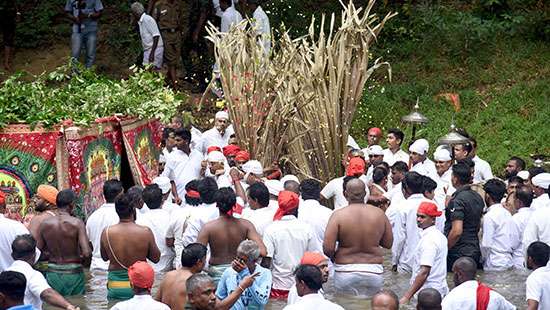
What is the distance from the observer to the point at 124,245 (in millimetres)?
11156

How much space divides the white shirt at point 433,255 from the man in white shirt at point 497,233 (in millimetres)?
2132

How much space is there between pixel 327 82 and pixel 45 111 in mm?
3754

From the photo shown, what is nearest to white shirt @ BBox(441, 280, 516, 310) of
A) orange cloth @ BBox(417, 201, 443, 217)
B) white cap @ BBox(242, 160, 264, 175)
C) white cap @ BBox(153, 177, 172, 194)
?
orange cloth @ BBox(417, 201, 443, 217)

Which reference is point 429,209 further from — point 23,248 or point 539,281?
point 23,248

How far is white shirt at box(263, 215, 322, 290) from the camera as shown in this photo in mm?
11445

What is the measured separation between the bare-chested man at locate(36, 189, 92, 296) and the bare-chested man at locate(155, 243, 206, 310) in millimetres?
2236

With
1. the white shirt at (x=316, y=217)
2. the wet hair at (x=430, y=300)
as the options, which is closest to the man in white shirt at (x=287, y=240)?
the white shirt at (x=316, y=217)

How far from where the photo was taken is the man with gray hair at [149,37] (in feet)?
62.7

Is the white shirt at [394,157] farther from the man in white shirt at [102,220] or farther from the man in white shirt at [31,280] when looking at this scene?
the man in white shirt at [31,280]

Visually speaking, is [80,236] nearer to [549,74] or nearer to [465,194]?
[465,194]

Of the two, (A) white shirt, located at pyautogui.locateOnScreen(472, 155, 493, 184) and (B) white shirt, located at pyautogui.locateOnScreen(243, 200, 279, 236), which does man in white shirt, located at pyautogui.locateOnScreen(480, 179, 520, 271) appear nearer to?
(A) white shirt, located at pyautogui.locateOnScreen(472, 155, 493, 184)

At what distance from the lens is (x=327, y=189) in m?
14.3

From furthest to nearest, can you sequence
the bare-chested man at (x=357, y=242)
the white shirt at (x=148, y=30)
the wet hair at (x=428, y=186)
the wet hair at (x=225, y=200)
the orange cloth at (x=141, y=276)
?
the white shirt at (x=148, y=30)
the wet hair at (x=428, y=186)
the bare-chested man at (x=357, y=242)
the wet hair at (x=225, y=200)
the orange cloth at (x=141, y=276)

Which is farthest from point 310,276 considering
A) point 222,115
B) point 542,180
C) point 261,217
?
point 222,115
